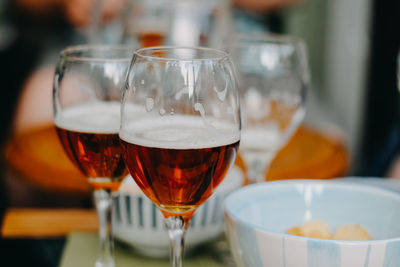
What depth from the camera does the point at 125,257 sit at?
671 millimetres

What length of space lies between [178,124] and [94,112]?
0.15 meters

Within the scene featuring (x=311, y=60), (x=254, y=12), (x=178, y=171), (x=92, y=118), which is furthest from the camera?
(x=311, y=60)

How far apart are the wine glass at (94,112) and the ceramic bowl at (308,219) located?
129 mm

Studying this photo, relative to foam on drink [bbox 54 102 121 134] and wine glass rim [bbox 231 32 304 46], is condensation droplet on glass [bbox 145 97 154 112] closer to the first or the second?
foam on drink [bbox 54 102 121 134]

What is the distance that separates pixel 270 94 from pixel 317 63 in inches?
119

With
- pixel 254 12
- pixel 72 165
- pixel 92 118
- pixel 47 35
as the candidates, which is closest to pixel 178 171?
pixel 92 118

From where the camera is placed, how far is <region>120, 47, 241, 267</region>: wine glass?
1.43 ft

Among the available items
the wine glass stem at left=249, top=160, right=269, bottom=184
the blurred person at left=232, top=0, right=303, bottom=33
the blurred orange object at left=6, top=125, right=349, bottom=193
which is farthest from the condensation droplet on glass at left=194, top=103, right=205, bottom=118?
the blurred person at left=232, top=0, right=303, bottom=33

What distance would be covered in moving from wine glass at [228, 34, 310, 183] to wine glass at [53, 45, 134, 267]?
0.21 meters

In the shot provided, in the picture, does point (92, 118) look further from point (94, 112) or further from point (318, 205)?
point (318, 205)

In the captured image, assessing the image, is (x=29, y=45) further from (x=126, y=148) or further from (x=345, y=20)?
(x=126, y=148)

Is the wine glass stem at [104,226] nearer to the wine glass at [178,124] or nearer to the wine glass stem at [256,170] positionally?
the wine glass at [178,124]

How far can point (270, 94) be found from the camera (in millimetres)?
762

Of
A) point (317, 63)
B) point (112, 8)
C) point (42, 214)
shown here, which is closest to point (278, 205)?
point (42, 214)
